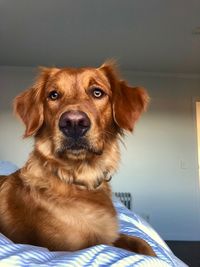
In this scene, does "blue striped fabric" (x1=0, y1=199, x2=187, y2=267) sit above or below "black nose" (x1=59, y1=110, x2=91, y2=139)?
below

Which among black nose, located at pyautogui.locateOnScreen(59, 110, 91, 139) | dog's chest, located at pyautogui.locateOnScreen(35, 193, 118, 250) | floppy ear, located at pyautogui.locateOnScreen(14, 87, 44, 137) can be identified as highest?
floppy ear, located at pyautogui.locateOnScreen(14, 87, 44, 137)

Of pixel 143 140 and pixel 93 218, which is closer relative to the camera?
pixel 93 218

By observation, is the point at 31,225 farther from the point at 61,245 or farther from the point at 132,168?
the point at 132,168

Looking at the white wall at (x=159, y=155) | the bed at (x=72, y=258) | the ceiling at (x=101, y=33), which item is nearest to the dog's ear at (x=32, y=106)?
the bed at (x=72, y=258)

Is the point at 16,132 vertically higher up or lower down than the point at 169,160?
higher up

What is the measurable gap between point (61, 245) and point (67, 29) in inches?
105

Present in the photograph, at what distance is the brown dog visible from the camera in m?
1.01

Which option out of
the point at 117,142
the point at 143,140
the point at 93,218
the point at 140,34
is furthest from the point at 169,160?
the point at 93,218

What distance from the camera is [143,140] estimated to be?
4699 mm

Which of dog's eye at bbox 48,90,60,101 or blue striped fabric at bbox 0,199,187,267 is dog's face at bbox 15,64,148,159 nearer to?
dog's eye at bbox 48,90,60,101

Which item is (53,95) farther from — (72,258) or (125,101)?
(72,258)

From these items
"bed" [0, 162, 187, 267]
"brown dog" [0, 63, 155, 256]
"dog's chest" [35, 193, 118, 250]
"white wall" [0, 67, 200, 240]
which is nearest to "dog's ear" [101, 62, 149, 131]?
"brown dog" [0, 63, 155, 256]

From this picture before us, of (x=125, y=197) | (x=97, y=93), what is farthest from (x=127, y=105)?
(x=125, y=197)

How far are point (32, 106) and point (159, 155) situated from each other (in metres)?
3.51
